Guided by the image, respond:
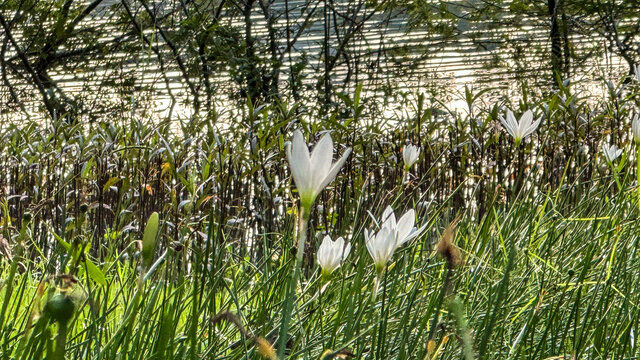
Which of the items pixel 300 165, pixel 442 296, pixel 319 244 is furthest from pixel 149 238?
pixel 319 244

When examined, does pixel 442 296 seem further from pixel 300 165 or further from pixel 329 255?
pixel 329 255

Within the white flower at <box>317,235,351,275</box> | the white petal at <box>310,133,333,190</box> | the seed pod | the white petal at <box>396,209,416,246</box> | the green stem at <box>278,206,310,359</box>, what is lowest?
the white flower at <box>317,235,351,275</box>

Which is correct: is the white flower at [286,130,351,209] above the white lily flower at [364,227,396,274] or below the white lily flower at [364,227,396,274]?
above

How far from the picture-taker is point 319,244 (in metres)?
2.21

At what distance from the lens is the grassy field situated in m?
1.00

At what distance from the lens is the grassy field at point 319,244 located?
1.00m

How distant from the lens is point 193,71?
6.64 metres

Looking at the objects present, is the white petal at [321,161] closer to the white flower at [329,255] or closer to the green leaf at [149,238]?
the green leaf at [149,238]

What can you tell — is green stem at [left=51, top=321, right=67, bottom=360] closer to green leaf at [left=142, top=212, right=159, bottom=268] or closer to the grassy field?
the grassy field

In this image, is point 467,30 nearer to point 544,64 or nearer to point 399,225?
point 544,64

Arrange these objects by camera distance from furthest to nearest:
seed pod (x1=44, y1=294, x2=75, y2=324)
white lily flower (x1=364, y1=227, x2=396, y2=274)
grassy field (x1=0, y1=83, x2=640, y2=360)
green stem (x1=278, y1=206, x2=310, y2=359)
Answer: grassy field (x1=0, y1=83, x2=640, y2=360), white lily flower (x1=364, y1=227, x2=396, y2=274), green stem (x1=278, y1=206, x2=310, y2=359), seed pod (x1=44, y1=294, x2=75, y2=324)

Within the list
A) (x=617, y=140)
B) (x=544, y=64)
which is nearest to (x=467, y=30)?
(x=544, y=64)

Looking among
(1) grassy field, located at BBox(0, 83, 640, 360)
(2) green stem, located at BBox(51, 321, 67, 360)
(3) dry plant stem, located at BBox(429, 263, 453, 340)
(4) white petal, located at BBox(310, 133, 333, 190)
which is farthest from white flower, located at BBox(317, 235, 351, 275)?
(2) green stem, located at BBox(51, 321, 67, 360)

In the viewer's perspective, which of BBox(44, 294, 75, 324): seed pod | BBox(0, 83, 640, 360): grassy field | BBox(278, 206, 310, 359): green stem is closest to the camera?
BBox(44, 294, 75, 324): seed pod
